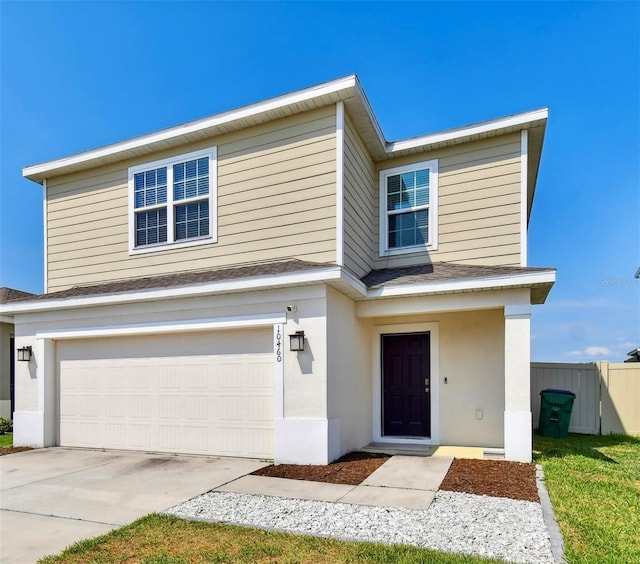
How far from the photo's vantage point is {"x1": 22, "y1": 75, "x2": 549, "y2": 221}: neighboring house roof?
23.7ft

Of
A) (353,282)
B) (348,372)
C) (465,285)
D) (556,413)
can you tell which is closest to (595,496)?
(465,285)

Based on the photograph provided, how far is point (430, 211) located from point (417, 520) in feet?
19.4

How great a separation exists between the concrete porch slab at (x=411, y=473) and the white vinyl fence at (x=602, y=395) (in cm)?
471

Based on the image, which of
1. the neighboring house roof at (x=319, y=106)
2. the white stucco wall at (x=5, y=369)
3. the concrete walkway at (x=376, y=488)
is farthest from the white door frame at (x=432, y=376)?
the white stucco wall at (x=5, y=369)

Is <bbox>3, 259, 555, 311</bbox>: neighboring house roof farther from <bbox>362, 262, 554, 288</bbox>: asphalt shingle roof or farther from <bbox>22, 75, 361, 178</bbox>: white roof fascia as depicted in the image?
<bbox>22, 75, 361, 178</bbox>: white roof fascia

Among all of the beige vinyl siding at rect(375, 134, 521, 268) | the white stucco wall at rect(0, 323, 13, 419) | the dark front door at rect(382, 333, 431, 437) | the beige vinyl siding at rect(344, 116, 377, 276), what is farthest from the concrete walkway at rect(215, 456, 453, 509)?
the white stucco wall at rect(0, 323, 13, 419)

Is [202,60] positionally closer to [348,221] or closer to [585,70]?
[348,221]

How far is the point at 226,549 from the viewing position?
362cm

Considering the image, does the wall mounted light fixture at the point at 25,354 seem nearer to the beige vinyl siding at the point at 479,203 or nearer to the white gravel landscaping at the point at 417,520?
the white gravel landscaping at the point at 417,520

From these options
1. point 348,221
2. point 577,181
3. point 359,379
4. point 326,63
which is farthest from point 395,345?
point 577,181

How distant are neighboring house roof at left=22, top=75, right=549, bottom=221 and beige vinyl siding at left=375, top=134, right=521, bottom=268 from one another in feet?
0.98

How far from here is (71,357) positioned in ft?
28.9

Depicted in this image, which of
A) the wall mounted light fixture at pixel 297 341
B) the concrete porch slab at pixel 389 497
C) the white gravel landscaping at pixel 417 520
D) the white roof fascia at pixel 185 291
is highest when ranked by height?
the white roof fascia at pixel 185 291

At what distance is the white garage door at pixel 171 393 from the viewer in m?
7.17
